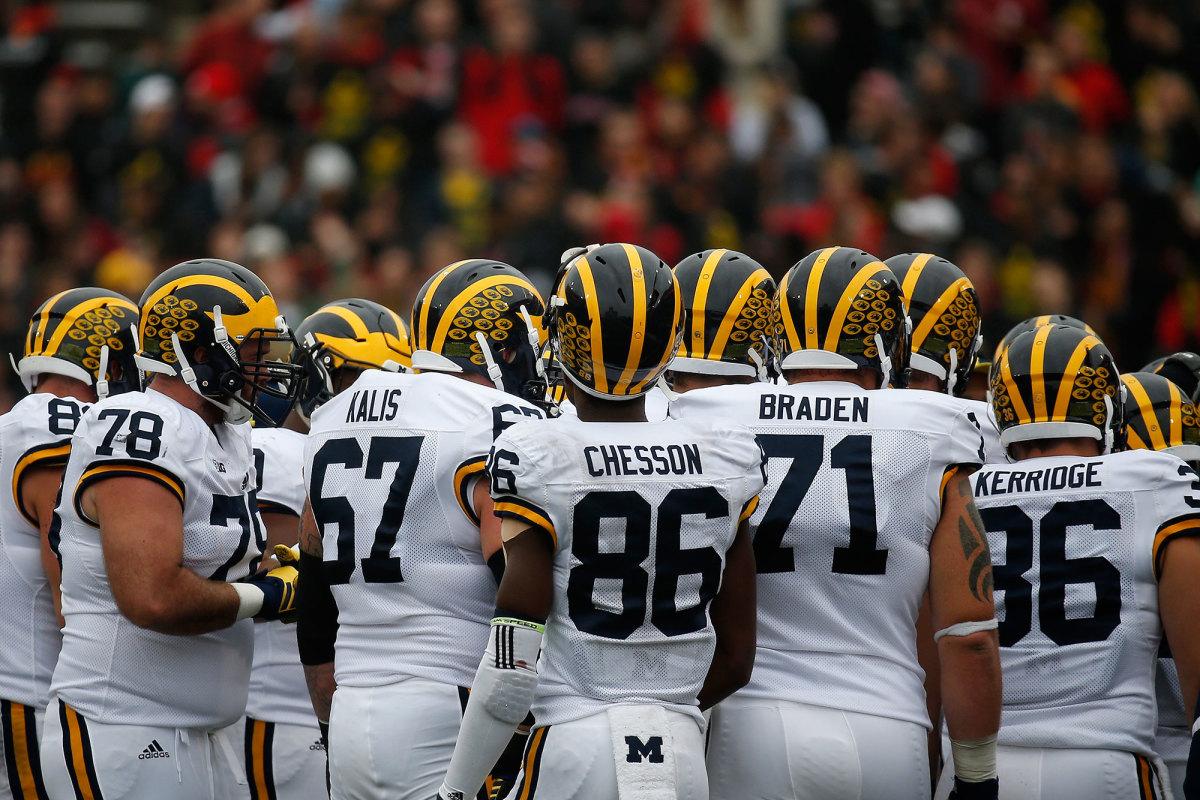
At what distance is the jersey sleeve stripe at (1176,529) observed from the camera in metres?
4.80

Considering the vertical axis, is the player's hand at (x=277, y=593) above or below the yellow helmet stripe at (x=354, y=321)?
below

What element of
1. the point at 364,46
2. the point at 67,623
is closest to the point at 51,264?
the point at 364,46

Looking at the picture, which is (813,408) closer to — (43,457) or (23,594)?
(43,457)

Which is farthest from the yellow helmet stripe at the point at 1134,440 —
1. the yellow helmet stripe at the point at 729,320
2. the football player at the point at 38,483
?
the football player at the point at 38,483

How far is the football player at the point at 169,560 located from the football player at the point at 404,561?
0.94ft

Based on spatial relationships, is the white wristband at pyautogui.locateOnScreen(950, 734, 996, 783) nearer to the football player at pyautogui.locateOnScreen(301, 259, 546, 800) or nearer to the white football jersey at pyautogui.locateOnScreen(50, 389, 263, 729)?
the football player at pyautogui.locateOnScreen(301, 259, 546, 800)

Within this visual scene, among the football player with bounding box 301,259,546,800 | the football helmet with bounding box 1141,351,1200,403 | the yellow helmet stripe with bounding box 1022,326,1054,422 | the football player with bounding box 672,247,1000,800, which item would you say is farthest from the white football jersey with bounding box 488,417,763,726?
the football helmet with bounding box 1141,351,1200,403

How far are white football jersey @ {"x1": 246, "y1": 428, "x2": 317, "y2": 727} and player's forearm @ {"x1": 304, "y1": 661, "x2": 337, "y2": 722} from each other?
2.34 feet

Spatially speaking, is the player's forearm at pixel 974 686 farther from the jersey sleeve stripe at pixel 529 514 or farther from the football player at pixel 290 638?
the football player at pixel 290 638

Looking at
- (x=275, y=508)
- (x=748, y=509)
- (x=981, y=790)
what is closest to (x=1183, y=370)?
(x=981, y=790)

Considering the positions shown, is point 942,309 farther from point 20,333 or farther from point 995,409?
point 20,333

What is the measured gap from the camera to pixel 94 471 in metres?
4.75

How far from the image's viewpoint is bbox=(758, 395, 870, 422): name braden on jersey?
4719mm

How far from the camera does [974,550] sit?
465cm
